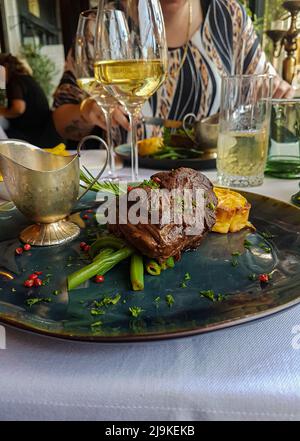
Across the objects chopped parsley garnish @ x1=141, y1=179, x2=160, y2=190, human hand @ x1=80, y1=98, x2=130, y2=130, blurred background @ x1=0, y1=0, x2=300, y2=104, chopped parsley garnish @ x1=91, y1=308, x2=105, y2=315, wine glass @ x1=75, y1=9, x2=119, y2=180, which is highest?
blurred background @ x1=0, y1=0, x2=300, y2=104

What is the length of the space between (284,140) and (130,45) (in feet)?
1.85

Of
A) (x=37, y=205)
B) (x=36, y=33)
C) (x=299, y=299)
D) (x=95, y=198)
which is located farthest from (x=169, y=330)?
(x=36, y=33)

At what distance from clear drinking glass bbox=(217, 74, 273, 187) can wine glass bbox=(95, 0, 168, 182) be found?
0.73 feet

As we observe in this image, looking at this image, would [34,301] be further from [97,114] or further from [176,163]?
[97,114]

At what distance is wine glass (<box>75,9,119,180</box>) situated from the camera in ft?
4.00

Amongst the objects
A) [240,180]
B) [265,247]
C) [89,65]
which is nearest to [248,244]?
[265,247]

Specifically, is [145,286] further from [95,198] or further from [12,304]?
[95,198]

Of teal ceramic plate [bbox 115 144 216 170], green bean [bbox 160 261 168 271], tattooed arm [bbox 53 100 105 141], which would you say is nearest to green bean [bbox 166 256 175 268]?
green bean [bbox 160 261 168 271]

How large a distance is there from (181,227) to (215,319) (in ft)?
0.75

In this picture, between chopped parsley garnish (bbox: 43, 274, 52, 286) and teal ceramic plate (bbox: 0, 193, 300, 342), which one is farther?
chopped parsley garnish (bbox: 43, 274, 52, 286)

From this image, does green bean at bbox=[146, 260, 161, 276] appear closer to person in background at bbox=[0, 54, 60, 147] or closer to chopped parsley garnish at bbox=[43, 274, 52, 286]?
chopped parsley garnish at bbox=[43, 274, 52, 286]

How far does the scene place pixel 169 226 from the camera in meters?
0.62

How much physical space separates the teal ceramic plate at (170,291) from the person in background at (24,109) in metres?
3.00

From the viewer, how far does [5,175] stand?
2.41ft
